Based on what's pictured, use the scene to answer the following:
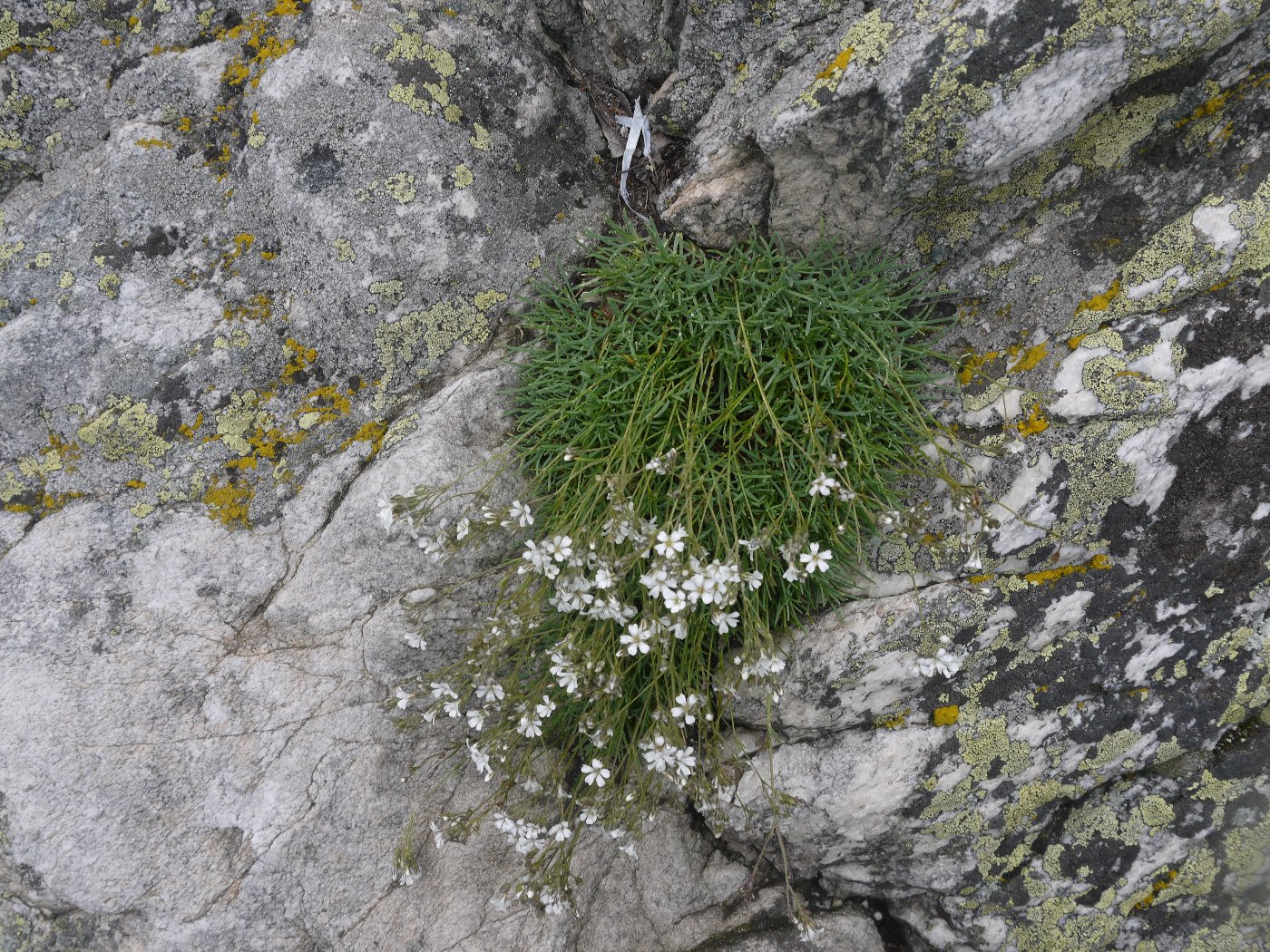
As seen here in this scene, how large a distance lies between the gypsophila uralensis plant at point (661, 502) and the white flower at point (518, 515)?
0.01m

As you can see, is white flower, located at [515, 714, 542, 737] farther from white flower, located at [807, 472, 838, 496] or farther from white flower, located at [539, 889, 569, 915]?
white flower, located at [807, 472, 838, 496]

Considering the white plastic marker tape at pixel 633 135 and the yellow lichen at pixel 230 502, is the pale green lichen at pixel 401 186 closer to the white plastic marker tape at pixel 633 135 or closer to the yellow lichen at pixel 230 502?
the white plastic marker tape at pixel 633 135

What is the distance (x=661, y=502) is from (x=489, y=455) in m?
0.95

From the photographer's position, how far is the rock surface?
3080 mm

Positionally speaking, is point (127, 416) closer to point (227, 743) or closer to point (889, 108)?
point (227, 743)

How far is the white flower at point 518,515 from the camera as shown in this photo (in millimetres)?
3020

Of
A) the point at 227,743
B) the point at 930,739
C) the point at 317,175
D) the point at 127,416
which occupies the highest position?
the point at 317,175

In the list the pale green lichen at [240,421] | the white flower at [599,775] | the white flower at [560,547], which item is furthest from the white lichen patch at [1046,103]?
the pale green lichen at [240,421]

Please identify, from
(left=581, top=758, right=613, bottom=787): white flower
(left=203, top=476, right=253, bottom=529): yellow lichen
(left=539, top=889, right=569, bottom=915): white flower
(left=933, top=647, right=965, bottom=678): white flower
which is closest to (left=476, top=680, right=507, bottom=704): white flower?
(left=581, top=758, right=613, bottom=787): white flower

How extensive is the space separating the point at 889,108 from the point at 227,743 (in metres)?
4.01

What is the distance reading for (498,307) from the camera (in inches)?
150

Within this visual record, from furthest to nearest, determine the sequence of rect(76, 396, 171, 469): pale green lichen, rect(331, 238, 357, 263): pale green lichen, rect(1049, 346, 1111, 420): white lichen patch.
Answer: rect(331, 238, 357, 263): pale green lichen
rect(76, 396, 171, 469): pale green lichen
rect(1049, 346, 1111, 420): white lichen patch

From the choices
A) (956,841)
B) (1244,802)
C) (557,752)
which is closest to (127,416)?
(557,752)

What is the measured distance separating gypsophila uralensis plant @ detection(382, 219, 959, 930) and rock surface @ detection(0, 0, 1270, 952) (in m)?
0.24
